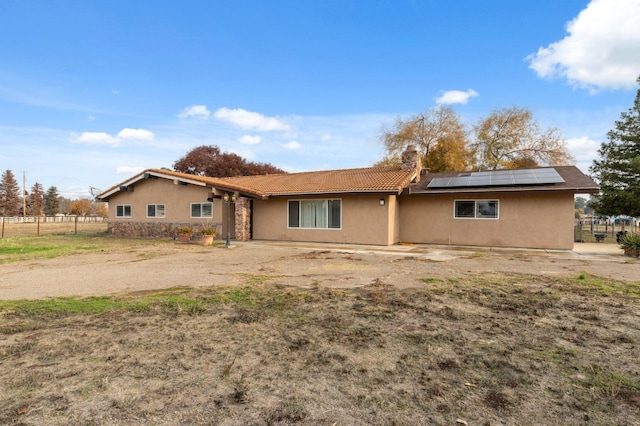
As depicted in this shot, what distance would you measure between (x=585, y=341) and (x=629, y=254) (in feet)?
35.4

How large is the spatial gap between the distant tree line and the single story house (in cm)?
4932

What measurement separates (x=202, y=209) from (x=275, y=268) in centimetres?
1022

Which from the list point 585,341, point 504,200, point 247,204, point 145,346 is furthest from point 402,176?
point 145,346

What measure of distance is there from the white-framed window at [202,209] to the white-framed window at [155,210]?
2.35 m

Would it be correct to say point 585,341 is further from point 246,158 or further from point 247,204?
point 246,158

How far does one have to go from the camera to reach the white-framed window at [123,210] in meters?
A: 20.1

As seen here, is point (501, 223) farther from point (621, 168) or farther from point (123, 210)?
point (123, 210)

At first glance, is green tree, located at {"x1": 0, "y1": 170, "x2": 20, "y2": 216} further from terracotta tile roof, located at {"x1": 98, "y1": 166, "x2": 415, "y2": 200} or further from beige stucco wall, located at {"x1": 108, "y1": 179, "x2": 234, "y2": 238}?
beige stucco wall, located at {"x1": 108, "y1": 179, "x2": 234, "y2": 238}

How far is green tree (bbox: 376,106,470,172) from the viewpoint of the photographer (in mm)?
30391

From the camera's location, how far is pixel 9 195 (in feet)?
190

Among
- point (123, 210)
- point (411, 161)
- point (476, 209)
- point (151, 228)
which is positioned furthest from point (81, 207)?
point (476, 209)

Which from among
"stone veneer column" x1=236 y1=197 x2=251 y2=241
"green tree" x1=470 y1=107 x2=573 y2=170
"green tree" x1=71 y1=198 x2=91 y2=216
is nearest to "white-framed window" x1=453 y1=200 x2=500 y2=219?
"stone veneer column" x1=236 y1=197 x2=251 y2=241

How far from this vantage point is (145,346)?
11.5 feet

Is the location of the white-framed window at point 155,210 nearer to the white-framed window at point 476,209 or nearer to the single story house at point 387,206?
the single story house at point 387,206
